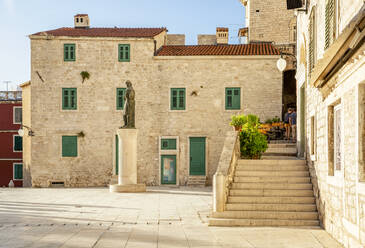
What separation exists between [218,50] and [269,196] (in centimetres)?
1519

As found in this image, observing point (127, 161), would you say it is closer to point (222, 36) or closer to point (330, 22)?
point (330, 22)

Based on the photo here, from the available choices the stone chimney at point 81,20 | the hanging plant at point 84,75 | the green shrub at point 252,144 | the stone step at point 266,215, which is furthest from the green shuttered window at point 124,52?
the stone step at point 266,215

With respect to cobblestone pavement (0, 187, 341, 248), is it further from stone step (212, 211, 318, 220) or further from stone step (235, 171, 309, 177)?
stone step (235, 171, 309, 177)

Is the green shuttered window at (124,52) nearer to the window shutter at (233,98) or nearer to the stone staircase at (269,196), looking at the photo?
the window shutter at (233,98)

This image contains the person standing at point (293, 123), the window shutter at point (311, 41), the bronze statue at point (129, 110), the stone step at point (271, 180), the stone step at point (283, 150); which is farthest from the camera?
the person standing at point (293, 123)

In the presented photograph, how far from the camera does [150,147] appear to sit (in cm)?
2434

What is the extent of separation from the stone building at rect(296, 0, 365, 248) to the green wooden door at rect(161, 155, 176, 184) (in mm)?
12998

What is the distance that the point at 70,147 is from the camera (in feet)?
80.0

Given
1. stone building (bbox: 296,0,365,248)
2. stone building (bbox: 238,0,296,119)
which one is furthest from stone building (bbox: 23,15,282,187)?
stone building (bbox: 296,0,365,248)

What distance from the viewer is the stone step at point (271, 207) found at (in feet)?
34.8

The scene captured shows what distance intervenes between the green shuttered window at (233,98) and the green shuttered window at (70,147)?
27.1 ft

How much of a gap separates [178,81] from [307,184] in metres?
13.8

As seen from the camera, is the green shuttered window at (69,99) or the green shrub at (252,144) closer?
the green shrub at (252,144)

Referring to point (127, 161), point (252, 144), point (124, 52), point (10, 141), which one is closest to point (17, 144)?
point (10, 141)
